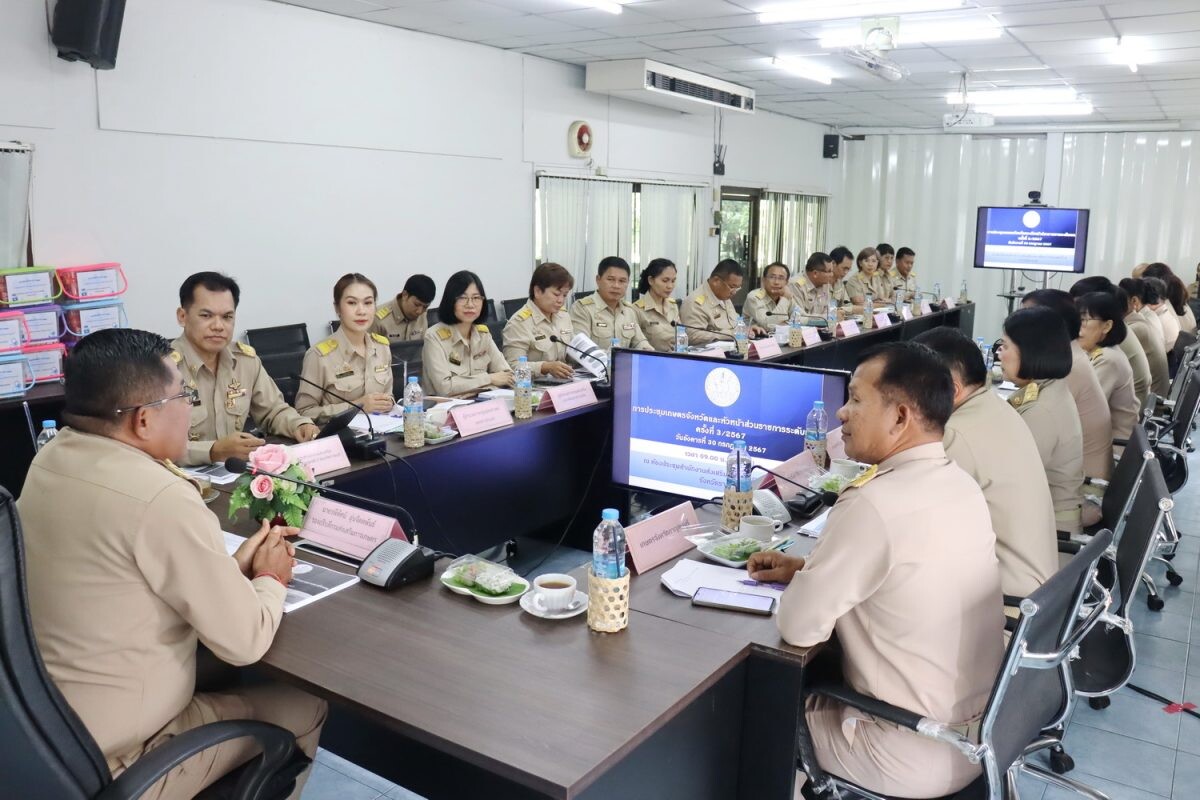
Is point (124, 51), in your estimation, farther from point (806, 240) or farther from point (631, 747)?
point (806, 240)

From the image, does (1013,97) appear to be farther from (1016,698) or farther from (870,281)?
(1016,698)

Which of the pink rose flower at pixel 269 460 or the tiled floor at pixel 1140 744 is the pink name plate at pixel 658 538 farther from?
the tiled floor at pixel 1140 744

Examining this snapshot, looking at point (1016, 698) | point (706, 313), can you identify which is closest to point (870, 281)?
point (706, 313)

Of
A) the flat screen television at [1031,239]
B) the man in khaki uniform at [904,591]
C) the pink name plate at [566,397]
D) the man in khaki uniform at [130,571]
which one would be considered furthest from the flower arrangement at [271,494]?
the flat screen television at [1031,239]

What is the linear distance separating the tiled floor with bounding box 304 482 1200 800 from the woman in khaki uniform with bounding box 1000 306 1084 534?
562mm

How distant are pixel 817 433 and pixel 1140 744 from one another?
125 cm

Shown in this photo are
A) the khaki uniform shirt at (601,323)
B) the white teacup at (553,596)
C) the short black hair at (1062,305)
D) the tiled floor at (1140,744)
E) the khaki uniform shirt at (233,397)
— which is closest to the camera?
the white teacup at (553,596)

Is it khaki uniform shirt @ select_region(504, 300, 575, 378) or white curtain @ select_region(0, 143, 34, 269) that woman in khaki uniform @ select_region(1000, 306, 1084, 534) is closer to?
khaki uniform shirt @ select_region(504, 300, 575, 378)

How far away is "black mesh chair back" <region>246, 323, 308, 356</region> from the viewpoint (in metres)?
4.66

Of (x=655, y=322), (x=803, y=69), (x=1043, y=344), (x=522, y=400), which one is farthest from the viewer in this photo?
(x=803, y=69)

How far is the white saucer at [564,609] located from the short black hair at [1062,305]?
2044 millimetres

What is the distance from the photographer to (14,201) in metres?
3.78

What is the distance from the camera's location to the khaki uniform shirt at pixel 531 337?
4.65 m

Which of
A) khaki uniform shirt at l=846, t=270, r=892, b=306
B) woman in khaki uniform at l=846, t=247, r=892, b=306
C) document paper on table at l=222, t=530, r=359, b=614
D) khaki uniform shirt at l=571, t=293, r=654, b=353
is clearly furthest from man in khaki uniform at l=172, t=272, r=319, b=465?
khaki uniform shirt at l=846, t=270, r=892, b=306
